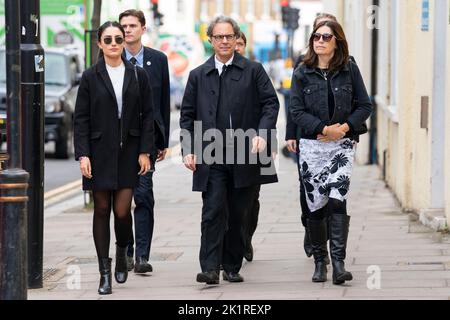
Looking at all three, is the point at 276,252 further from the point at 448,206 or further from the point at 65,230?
the point at 65,230

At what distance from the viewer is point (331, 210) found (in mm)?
9281

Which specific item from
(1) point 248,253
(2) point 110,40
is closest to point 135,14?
(2) point 110,40

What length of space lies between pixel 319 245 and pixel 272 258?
143 centimetres

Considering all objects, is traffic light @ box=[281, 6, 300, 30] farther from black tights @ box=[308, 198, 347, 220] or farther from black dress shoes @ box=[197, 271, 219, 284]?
black dress shoes @ box=[197, 271, 219, 284]

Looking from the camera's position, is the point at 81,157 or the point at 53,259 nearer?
the point at 81,157

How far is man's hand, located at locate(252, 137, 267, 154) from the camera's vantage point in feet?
29.9

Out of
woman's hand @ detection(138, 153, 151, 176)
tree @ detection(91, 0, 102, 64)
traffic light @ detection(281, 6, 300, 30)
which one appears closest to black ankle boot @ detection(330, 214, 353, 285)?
woman's hand @ detection(138, 153, 151, 176)

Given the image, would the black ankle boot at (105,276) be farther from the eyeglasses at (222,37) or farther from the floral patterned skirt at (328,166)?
the eyeglasses at (222,37)

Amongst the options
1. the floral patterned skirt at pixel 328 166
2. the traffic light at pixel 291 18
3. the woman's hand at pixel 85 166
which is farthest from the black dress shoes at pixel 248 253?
the traffic light at pixel 291 18

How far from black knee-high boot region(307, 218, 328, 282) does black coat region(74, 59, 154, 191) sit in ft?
4.30

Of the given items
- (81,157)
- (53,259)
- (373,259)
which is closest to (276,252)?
(373,259)
